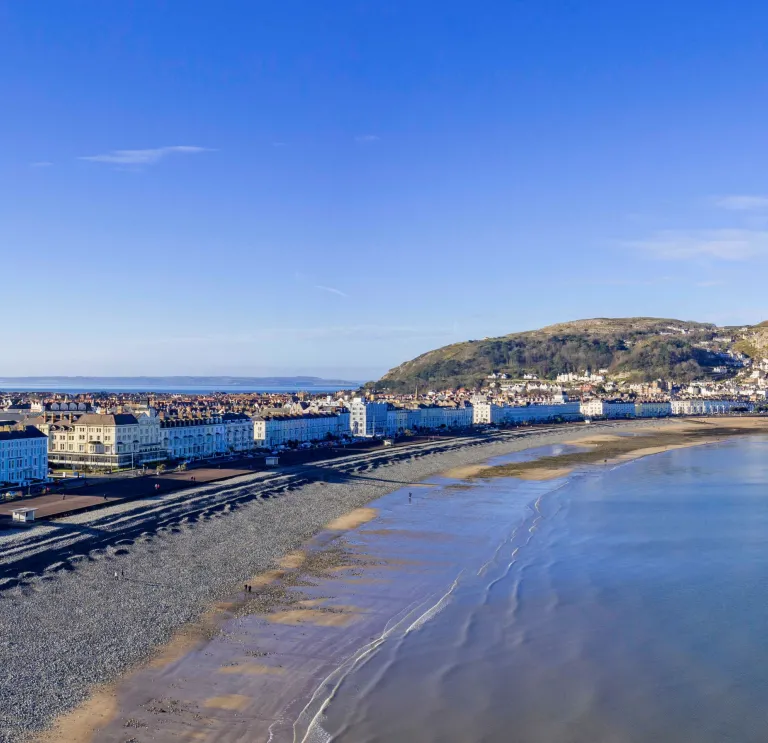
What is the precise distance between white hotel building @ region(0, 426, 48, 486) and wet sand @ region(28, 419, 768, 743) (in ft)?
72.8

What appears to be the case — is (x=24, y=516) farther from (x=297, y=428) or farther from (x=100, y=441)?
(x=297, y=428)

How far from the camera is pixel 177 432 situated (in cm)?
6575

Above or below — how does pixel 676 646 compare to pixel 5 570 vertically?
below

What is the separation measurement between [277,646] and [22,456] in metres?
33.2

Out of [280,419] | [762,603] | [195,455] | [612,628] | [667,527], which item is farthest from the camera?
[280,419]

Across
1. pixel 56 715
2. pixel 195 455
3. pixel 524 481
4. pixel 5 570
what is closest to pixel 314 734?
pixel 56 715

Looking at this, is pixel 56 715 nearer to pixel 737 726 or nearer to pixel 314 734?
pixel 314 734

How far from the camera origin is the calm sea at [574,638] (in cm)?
1722

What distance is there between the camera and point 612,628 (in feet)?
76.3

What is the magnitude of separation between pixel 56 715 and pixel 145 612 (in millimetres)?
6690

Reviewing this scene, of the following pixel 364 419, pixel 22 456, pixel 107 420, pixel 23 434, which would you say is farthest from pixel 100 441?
pixel 364 419

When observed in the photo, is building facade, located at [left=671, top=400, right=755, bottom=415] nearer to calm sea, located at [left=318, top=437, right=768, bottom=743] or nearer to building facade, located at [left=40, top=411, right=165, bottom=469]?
calm sea, located at [left=318, top=437, right=768, bottom=743]

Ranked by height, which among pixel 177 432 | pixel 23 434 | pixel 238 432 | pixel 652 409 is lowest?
pixel 652 409

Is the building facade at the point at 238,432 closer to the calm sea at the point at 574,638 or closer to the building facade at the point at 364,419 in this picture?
the building facade at the point at 364,419
